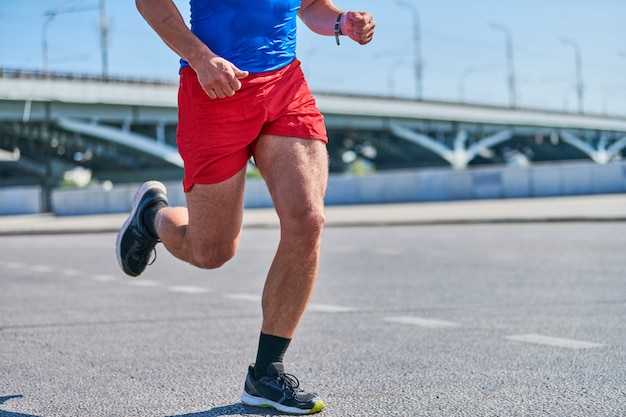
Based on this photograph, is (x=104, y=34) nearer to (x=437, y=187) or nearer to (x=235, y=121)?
(x=437, y=187)

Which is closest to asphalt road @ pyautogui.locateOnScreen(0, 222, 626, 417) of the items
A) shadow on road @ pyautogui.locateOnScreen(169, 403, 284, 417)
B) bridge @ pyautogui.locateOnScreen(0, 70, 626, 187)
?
shadow on road @ pyautogui.locateOnScreen(169, 403, 284, 417)

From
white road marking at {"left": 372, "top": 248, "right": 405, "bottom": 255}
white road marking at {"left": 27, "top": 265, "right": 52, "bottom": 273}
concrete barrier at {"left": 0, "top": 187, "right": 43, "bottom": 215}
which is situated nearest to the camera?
white road marking at {"left": 27, "top": 265, "right": 52, "bottom": 273}

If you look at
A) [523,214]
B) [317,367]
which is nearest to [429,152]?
[523,214]

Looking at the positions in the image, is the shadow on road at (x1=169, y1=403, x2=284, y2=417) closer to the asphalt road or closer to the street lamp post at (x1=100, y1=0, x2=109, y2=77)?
the asphalt road

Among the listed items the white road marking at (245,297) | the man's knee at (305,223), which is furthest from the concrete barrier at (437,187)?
the man's knee at (305,223)

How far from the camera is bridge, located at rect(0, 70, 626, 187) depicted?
50.7 metres

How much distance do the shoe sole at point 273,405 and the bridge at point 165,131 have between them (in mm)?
32399

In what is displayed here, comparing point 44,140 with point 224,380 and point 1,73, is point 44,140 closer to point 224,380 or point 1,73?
point 1,73

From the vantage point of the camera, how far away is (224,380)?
4246 mm

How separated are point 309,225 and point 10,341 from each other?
262 cm

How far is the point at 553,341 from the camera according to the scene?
5.12 meters

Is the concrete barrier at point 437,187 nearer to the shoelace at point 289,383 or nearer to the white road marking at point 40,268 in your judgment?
the white road marking at point 40,268

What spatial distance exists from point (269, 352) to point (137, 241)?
1072 millimetres

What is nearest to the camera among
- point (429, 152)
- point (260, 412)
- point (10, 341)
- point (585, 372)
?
point (260, 412)
